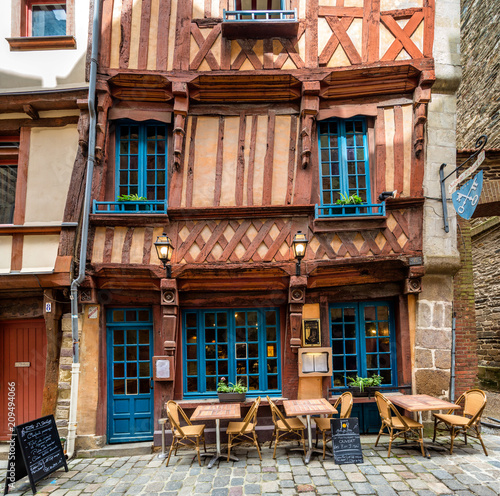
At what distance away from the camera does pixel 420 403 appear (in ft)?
16.2

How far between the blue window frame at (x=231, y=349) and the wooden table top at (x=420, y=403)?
191 centimetres

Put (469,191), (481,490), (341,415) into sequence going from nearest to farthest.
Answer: (481,490) → (341,415) → (469,191)

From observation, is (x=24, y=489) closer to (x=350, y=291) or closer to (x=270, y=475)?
Result: (x=270, y=475)

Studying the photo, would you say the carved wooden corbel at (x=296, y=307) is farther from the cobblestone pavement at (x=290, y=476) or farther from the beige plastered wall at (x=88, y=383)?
the beige plastered wall at (x=88, y=383)

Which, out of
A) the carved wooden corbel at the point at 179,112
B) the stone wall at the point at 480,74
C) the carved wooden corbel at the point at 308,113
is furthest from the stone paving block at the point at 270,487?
the stone wall at the point at 480,74

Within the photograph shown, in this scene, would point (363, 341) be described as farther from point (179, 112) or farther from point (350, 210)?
point (179, 112)

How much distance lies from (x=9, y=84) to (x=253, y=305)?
5448 mm

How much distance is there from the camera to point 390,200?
578 cm

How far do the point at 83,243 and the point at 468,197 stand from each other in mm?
5844

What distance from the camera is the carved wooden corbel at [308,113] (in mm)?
5836

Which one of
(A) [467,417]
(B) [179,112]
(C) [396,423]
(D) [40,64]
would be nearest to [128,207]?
(B) [179,112]

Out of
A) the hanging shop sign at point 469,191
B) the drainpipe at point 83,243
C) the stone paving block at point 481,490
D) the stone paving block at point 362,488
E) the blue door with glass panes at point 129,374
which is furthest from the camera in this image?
the blue door with glass panes at point 129,374

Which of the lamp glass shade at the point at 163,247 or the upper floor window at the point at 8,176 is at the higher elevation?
the upper floor window at the point at 8,176

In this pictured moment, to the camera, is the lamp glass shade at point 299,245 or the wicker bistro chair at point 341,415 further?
the lamp glass shade at point 299,245
